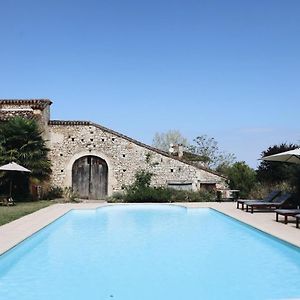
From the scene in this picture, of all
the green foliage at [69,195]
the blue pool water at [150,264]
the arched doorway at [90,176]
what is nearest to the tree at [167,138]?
the arched doorway at [90,176]

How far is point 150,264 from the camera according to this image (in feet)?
26.3

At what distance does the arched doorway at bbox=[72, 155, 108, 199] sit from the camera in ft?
73.3

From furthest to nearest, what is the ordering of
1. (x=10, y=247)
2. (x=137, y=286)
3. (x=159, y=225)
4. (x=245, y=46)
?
(x=245, y=46)
(x=159, y=225)
(x=10, y=247)
(x=137, y=286)

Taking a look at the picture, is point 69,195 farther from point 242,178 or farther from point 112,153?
point 242,178

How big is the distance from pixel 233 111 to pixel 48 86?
10.9 metres

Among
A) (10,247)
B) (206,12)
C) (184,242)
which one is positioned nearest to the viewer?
(10,247)

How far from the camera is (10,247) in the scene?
8.26 m

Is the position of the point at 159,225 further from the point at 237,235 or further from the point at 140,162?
the point at 140,162

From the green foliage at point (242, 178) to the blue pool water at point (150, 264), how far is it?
843 cm

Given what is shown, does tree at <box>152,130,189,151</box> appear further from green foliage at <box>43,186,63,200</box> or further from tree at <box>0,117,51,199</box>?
tree at <box>0,117,51,199</box>

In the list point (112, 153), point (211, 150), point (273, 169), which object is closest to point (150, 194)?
point (112, 153)

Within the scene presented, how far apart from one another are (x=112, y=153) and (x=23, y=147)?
4940mm

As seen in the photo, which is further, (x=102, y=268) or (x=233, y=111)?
(x=233, y=111)

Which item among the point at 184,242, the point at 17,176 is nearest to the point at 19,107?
the point at 17,176
